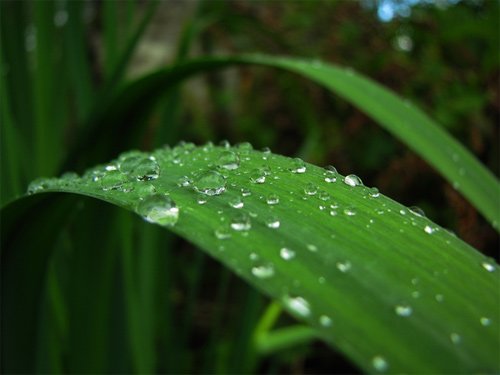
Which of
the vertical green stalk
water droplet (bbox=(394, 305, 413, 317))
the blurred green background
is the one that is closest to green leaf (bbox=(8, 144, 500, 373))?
water droplet (bbox=(394, 305, 413, 317))

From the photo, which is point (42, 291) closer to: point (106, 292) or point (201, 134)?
point (106, 292)

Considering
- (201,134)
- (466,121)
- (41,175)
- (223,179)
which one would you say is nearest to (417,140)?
(223,179)

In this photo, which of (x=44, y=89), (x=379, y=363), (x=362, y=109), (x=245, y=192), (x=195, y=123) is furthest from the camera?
(x=195, y=123)

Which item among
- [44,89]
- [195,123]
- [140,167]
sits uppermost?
[140,167]

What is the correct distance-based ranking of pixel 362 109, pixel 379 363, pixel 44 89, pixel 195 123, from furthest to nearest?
pixel 195 123 → pixel 44 89 → pixel 362 109 → pixel 379 363

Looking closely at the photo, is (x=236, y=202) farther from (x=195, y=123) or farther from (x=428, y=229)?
(x=195, y=123)

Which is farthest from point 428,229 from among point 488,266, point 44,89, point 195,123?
point 195,123

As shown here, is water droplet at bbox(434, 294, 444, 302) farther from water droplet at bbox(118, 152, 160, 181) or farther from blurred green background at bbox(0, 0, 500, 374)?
blurred green background at bbox(0, 0, 500, 374)
